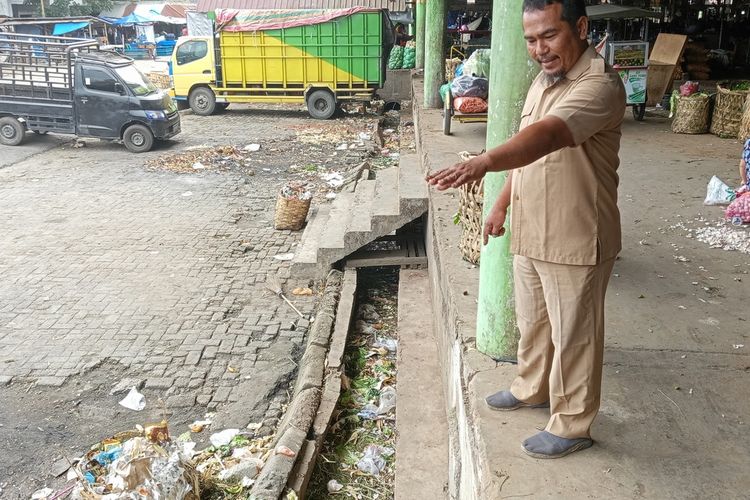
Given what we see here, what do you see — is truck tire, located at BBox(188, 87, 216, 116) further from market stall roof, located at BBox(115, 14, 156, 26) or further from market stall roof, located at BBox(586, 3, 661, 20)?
market stall roof, located at BBox(115, 14, 156, 26)

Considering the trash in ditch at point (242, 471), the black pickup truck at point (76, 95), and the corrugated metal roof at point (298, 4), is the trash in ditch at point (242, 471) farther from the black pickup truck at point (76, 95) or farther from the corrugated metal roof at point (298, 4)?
the corrugated metal roof at point (298, 4)

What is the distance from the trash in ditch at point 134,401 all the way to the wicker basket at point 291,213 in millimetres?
3824

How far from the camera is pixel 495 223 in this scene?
2.66 m

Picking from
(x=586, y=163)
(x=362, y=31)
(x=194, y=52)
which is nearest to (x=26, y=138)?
(x=194, y=52)

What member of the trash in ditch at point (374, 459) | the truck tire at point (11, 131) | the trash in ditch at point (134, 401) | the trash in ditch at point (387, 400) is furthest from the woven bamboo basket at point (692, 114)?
the truck tire at point (11, 131)

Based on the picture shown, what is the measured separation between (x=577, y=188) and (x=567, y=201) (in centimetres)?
5

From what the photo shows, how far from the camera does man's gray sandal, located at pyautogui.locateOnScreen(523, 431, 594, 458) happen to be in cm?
230

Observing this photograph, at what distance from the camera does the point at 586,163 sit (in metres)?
2.05

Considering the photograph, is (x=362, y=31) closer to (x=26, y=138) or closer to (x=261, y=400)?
(x=26, y=138)

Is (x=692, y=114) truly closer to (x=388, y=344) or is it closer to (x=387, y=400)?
(x=388, y=344)

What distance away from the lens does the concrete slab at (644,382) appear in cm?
223

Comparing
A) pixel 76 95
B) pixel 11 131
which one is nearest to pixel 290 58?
pixel 76 95

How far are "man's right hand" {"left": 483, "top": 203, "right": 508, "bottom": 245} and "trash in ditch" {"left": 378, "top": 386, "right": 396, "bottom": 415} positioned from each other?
207cm

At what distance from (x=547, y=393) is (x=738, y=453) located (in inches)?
27.7
